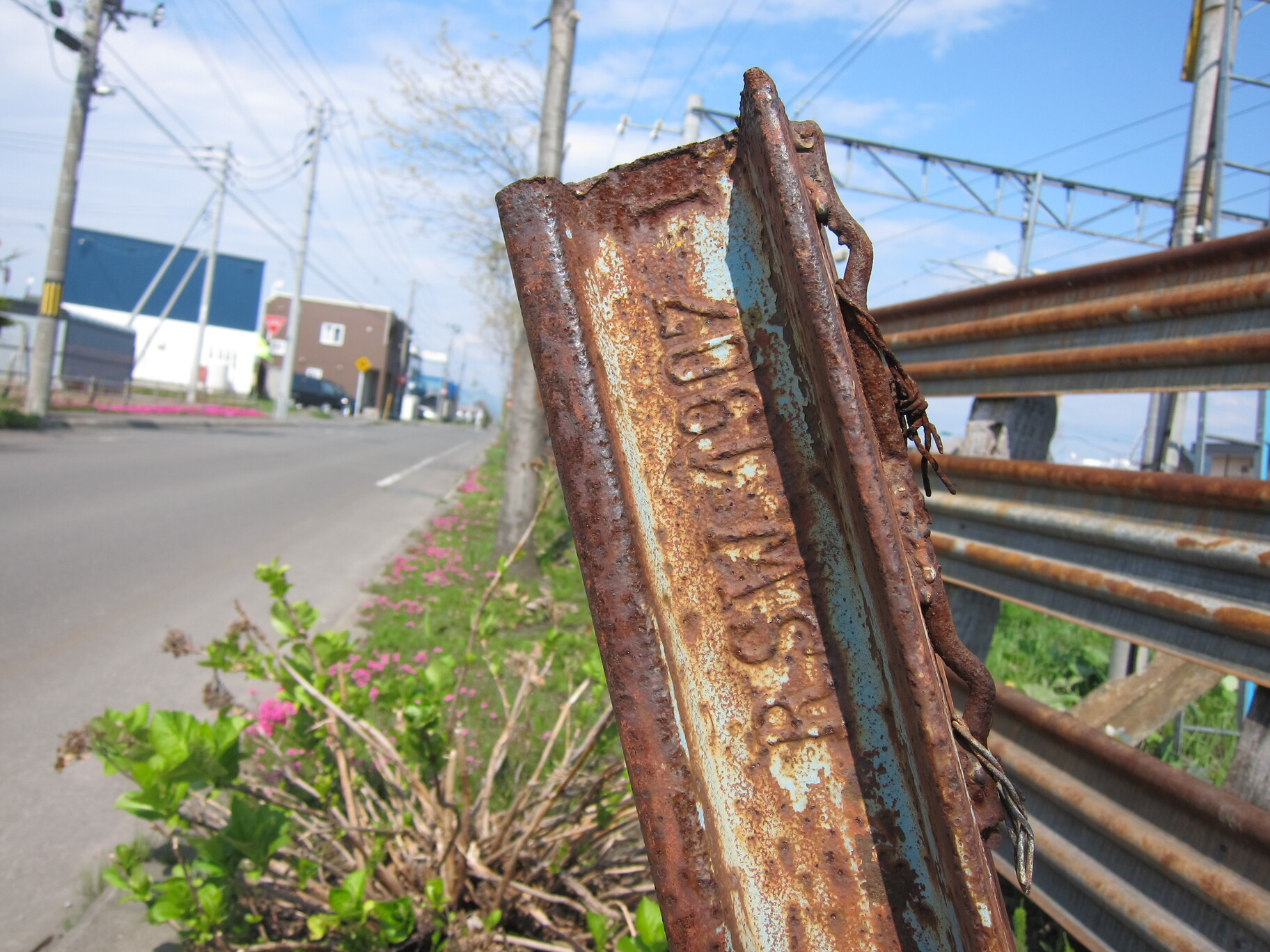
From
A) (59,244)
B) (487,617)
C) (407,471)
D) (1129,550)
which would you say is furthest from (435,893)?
(59,244)

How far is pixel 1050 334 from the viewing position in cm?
265

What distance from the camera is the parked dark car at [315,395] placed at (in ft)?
164

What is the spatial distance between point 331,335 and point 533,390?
63338 mm

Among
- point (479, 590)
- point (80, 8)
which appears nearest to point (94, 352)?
point (80, 8)

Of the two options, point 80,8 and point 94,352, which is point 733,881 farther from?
point 94,352

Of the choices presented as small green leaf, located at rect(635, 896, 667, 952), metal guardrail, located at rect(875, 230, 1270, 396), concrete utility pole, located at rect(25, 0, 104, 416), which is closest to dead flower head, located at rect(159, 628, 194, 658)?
small green leaf, located at rect(635, 896, 667, 952)

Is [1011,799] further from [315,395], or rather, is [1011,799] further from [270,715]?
[315,395]

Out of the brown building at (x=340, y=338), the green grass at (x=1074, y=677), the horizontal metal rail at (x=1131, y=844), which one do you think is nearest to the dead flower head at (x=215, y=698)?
the horizontal metal rail at (x=1131, y=844)

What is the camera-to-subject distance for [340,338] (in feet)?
219

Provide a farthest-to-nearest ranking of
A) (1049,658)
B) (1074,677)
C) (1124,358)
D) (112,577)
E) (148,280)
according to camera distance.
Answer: (148,280)
(112,577)
(1049,658)
(1074,677)
(1124,358)

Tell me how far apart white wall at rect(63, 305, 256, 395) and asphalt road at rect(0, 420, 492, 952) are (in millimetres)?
38548

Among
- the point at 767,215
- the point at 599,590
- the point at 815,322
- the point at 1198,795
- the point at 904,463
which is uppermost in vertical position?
the point at 767,215

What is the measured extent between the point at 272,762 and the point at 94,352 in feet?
96.6

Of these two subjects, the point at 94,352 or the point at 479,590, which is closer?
the point at 479,590
